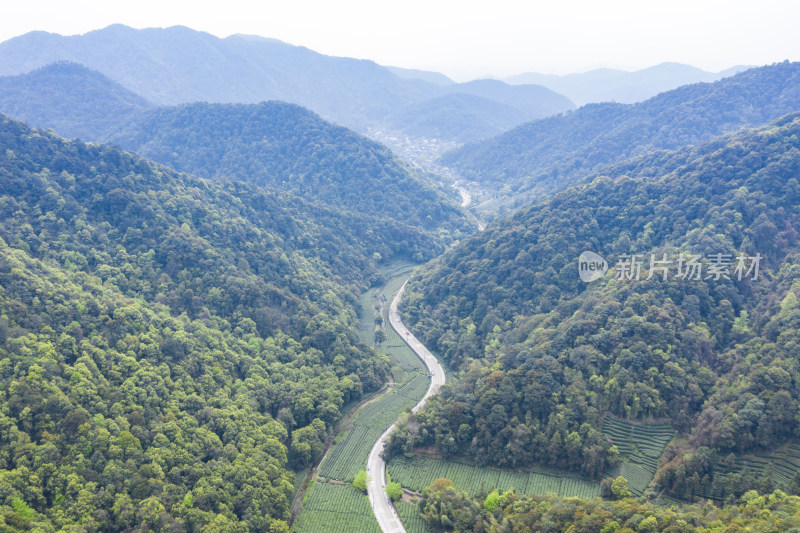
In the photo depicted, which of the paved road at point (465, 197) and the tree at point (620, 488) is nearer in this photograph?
the tree at point (620, 488)

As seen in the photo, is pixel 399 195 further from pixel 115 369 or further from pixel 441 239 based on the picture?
pixel 115 369

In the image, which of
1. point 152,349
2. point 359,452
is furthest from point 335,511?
point 152,349

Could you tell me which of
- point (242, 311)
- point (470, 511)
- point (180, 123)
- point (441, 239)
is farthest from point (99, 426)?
point (180, 123)

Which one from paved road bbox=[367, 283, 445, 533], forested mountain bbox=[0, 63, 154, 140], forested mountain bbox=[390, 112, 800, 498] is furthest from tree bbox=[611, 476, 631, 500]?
forested mountain bbox=[0, 63, 154, 140]

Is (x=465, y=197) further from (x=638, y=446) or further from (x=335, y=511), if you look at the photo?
(x=335, y=511)

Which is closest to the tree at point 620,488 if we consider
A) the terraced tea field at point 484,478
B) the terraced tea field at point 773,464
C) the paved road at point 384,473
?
the terraced tea field at point 484,478

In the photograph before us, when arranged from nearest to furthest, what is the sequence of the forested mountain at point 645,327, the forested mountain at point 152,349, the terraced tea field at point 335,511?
the forested mountain at point 152,349 → the terraced tea field at point 335,511 → the forested mountain at point 645,327

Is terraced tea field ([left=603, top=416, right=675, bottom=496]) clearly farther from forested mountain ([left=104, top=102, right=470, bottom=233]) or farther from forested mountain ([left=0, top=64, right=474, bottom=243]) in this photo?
forested mountain ([left=104, top=102, right=470, bottom=233])

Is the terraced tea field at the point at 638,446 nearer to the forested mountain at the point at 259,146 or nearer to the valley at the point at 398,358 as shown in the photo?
the valley at the point at 398,358
